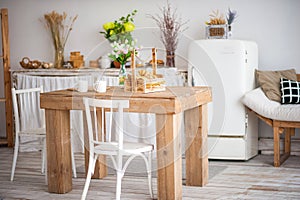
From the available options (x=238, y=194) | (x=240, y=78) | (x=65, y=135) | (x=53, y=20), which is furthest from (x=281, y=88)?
(x=53, y=20)

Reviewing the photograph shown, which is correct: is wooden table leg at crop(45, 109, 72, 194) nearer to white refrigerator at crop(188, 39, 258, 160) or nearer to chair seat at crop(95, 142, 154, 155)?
chair seat at crop(95, 142, 154, 155)

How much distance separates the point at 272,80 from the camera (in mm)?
5352

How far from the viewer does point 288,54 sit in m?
5.62

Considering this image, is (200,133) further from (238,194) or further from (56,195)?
(56,195)

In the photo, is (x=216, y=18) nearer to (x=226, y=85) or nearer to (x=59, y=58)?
(x=226, y=85)

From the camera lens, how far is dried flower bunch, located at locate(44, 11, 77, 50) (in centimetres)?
619

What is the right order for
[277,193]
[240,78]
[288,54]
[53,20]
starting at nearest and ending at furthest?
[277,193] < [240,78] < [288,54] < [53,20]

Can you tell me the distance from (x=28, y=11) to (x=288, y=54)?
119 inches

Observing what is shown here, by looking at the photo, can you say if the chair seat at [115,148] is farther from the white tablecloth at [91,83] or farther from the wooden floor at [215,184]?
the white tablecloth at [91,83]

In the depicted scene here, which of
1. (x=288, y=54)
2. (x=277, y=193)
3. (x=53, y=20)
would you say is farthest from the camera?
(x=53, y=20)

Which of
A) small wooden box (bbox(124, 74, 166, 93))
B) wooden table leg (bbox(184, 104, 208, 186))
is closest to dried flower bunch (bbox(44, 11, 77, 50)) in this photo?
small wooden box (bbox(124, 74, 166, 93))

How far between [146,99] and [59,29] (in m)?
2.74

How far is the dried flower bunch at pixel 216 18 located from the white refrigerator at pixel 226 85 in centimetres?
26

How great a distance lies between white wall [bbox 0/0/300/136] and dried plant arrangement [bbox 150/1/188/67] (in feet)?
0.21
